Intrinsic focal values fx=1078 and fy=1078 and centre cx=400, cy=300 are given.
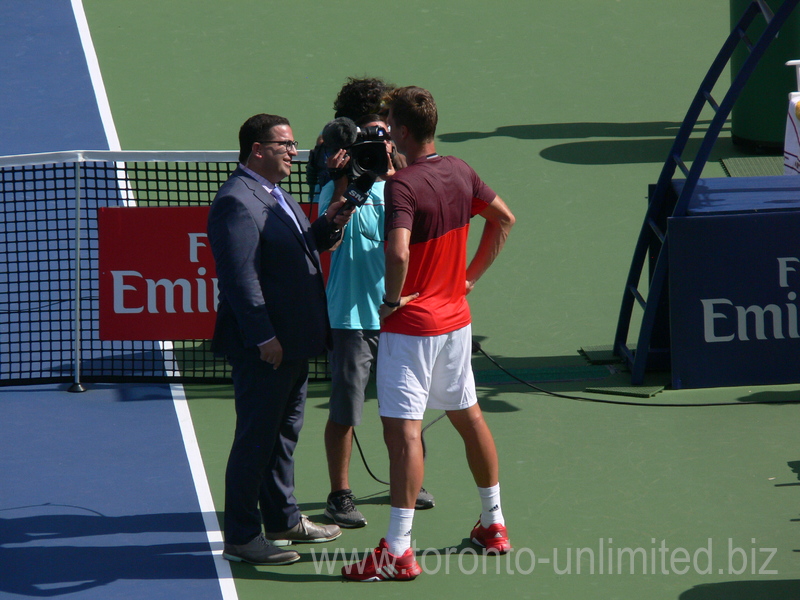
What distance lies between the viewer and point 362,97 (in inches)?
225

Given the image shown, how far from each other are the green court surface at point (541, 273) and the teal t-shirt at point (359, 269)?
43.1 inches

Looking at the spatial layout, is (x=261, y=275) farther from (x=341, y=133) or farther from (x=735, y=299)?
(x=735, y=299)

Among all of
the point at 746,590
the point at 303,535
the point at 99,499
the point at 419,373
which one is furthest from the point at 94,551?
the point at 746,590

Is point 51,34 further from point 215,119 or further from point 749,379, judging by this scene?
point 749,379

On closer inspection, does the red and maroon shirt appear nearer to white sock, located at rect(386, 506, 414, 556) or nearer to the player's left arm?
the player's left arm

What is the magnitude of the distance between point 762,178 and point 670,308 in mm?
1454

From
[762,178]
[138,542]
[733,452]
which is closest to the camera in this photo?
[138,542]

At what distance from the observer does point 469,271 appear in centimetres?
556

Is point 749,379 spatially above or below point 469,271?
below

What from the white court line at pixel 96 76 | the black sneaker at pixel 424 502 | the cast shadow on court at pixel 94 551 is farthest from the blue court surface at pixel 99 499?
the white court line at pixel 96 76

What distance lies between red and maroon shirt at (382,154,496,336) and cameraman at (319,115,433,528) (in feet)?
1.63

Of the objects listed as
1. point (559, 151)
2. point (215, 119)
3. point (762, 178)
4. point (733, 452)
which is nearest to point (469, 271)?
point (733, 452)

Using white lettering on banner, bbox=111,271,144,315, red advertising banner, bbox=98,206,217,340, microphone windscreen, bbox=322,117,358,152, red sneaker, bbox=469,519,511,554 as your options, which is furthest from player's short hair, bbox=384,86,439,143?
white lettering on banner, bbox=111,271,144,315

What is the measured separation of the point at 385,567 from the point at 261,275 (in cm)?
150
